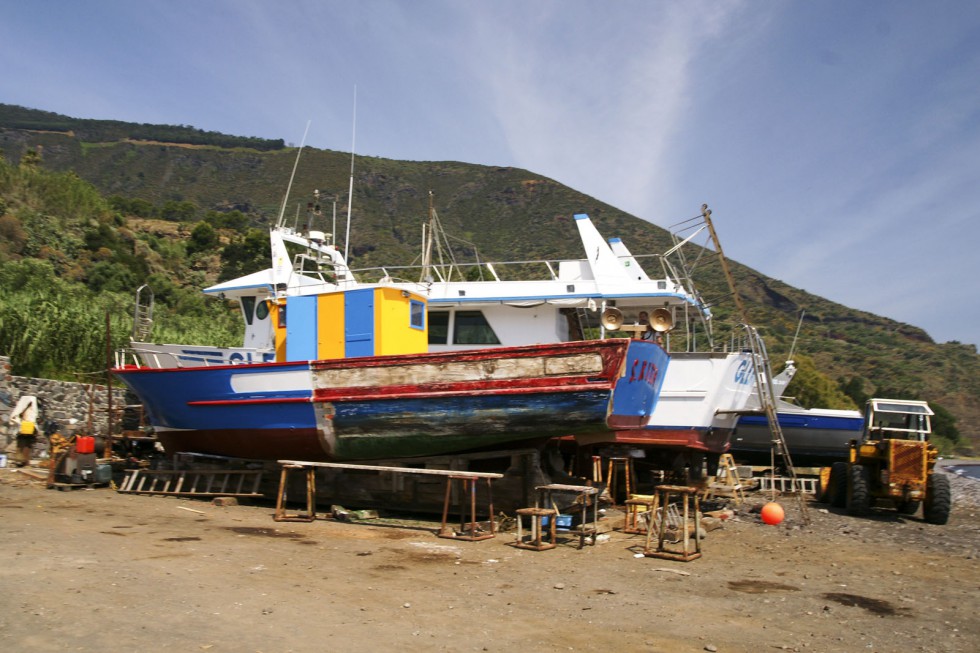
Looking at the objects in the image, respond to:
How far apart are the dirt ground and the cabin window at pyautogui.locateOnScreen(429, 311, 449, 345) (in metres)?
4.29

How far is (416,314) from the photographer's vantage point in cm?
1272

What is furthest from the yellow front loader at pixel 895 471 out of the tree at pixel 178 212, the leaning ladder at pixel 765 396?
the tree at pixel 178 212

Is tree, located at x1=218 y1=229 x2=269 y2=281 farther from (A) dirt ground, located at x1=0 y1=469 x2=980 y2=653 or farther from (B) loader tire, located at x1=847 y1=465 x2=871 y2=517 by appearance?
(B) loader tire, located at x1=847 y1=465 x2=871 y2=517

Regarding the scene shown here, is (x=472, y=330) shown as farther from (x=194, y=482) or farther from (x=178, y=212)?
(x=178, y=212)

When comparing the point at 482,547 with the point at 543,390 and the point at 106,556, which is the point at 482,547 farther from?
the point at 106,556

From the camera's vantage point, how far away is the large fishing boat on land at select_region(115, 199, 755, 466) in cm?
1066

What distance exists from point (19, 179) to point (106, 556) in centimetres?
4715

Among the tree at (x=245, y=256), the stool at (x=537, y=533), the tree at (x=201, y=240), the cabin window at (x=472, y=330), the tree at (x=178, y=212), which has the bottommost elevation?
the stool at (x=537, y=533)

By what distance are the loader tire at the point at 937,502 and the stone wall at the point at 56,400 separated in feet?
53.7

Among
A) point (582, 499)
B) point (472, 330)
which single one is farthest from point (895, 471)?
point (472, 330)

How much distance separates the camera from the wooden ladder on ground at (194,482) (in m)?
12.7

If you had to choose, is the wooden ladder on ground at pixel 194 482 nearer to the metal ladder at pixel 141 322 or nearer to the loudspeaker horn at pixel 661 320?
the metal ladder at pixel 141 322

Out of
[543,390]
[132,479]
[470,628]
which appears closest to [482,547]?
[543,390]

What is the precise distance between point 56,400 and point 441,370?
10175mm
